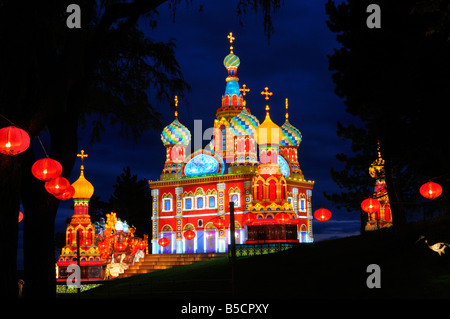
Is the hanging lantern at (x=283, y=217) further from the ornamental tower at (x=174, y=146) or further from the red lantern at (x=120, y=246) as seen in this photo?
the ornamental tower at (x=174, y=146)

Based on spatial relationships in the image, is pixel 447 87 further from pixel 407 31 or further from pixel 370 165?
pixel 370 165

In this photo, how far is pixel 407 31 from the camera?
2005cm

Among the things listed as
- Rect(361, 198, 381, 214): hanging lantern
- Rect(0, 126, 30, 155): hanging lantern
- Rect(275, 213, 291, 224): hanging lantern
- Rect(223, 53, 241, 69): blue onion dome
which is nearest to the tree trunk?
Rect(0, 126, 30, 155): hanging lantern

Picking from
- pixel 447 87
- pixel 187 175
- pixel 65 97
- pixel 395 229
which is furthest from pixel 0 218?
pixel 187 175

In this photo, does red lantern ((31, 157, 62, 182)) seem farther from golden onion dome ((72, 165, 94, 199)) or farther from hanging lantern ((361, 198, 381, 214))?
golden onion dome ((72, 165, 94, 199))

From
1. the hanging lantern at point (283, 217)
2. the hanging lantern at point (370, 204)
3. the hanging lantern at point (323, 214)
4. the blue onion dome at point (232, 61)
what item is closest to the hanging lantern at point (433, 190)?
the hanging lantern at point (370, 204)

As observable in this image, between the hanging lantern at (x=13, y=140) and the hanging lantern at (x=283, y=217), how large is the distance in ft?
82.9

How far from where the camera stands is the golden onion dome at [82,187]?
3825 centimetres

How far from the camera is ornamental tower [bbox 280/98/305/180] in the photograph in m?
42.4

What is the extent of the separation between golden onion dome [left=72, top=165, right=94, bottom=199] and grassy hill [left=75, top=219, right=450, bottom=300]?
1351cm

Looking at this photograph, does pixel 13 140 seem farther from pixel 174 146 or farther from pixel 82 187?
pixel 174 146

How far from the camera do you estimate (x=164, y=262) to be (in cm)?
3672

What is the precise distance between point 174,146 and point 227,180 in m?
6.08

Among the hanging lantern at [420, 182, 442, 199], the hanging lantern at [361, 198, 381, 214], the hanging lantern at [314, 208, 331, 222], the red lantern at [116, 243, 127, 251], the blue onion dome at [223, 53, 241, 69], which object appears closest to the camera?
the hanging lantern at [420, 182, 442, 199]
